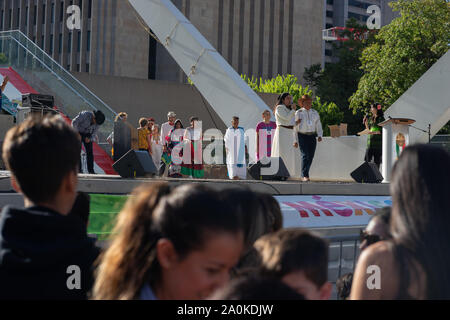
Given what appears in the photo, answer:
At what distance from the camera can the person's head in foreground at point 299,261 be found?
2025mm

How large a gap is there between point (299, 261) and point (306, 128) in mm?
9772

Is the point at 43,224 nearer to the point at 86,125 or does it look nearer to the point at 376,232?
the point at 376,232

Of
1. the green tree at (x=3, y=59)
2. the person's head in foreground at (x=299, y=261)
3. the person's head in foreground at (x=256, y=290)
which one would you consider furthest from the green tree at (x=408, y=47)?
the person's head in foreground at (x=256, y=290)

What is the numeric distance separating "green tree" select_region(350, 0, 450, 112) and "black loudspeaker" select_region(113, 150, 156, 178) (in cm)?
3003

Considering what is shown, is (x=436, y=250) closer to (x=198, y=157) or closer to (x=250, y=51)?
(x=198, y=157)

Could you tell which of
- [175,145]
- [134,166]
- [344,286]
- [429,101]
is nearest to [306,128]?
[134,166]

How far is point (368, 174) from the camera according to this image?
1265cm

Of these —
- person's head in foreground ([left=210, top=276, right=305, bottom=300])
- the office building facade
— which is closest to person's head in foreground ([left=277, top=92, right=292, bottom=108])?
person's head in foreground ([left=210, top=276, right=305, bottom=300])

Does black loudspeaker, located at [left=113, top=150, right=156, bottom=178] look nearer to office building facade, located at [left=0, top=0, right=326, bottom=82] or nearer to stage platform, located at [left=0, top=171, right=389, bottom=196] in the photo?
stage platform, located at [left=0, top=171, right=389, bottom=196]

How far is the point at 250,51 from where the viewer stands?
71000 millimetres

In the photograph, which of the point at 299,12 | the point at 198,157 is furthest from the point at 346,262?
the point at 299,12

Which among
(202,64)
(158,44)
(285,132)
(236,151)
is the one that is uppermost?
(158,44)

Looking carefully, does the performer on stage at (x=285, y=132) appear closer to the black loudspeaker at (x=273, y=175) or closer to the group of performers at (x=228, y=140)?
the group of performers at (x=228, y=140)

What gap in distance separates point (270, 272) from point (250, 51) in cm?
7003
